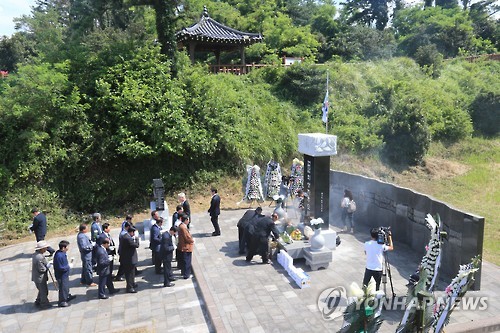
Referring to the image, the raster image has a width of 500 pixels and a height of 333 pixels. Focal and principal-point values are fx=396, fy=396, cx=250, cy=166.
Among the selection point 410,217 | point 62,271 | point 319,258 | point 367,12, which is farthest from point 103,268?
point 367,12

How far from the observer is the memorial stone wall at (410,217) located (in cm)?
910

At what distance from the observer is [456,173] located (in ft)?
76.7

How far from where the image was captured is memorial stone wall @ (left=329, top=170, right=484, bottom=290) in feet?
29.9

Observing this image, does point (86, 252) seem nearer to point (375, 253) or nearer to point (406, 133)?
point (375, 253)

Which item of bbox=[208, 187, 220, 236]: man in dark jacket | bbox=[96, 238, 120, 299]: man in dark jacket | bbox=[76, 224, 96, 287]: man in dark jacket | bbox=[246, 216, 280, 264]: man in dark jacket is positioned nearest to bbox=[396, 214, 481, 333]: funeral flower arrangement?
bbox=[246, 216, 280, 264]: man in dark jacket

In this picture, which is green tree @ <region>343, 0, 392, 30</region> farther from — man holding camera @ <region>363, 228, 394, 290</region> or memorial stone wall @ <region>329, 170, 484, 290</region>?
man holding camera @ <region>363, 228, 394, 290</region>

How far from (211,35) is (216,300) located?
18529 millimetres

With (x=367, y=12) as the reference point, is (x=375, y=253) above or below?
below

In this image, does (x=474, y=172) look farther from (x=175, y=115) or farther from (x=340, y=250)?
(x=175, y=115)

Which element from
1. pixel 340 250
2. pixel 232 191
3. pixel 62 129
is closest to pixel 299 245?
pixel 340 250

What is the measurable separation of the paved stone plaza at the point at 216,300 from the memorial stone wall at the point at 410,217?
64 cm

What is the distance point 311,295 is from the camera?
875cm

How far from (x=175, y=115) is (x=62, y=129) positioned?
444cm

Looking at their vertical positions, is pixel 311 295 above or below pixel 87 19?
below
